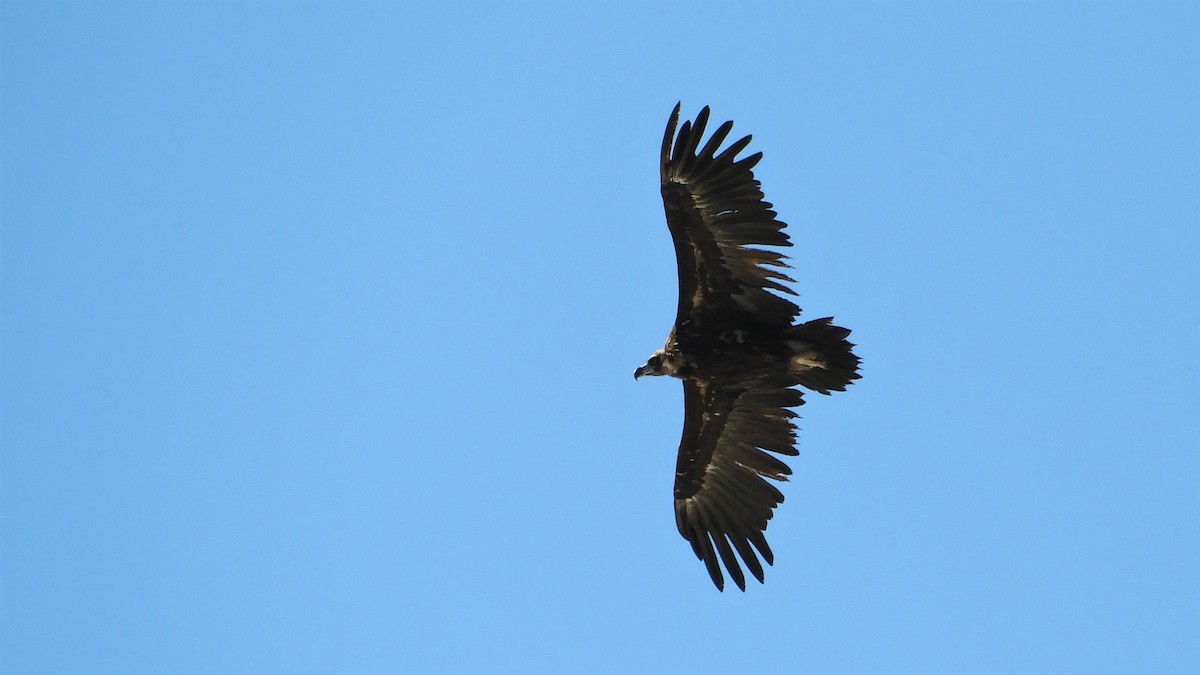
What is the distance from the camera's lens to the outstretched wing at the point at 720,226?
15.8m

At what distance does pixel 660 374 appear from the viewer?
17234 mm

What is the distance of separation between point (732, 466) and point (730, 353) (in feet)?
5.85

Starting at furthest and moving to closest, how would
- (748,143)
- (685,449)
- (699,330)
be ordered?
(685,449)
(699,330)
(748,143)

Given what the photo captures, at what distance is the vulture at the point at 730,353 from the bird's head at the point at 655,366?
12 millimetres

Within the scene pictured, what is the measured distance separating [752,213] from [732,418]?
3093mm

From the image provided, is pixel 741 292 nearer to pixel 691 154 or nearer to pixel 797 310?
pixel 797 310

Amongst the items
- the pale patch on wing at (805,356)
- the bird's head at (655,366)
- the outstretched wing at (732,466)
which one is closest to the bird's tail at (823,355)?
the pale patch on wing at (805,356)

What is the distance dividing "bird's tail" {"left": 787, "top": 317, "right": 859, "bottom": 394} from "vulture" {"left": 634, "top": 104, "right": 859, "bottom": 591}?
0.04ft

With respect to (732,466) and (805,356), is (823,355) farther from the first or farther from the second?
(732,466)

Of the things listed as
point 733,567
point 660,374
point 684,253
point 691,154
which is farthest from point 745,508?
point 691,154

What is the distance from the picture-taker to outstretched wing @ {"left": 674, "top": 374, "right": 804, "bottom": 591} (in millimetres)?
17172

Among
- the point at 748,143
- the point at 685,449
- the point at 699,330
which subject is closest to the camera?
the point at 748,143

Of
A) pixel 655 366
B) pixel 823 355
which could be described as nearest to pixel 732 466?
pixel 655 366

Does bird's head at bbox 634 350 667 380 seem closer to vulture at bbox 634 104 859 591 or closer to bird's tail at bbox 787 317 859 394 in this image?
vulture at bbox 634 104 859 591
